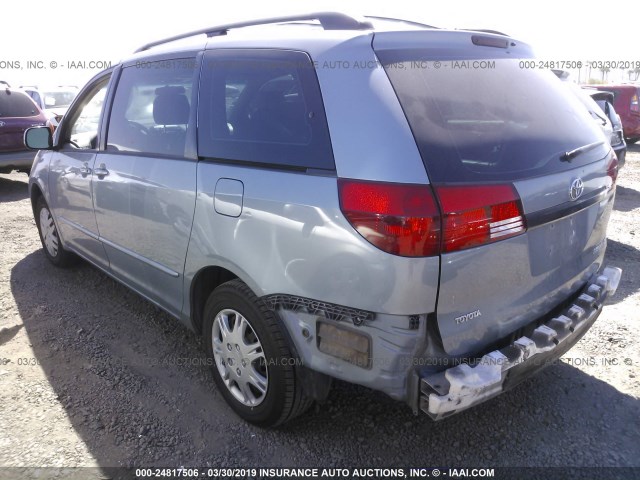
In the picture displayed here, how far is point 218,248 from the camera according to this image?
2.47 meters

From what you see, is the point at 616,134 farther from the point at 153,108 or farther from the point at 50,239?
the point at 50,239

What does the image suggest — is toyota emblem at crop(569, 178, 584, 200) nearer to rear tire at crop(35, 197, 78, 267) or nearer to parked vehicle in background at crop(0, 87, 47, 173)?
rear tire at crop(35, 197, 78, 267)

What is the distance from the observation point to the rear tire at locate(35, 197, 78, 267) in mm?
4645

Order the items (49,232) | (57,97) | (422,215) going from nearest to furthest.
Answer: (422,215) → (49,232) → (57,97)

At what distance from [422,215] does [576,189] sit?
3.01 ft

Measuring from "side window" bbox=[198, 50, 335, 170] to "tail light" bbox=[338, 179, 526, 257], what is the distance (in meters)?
0.25

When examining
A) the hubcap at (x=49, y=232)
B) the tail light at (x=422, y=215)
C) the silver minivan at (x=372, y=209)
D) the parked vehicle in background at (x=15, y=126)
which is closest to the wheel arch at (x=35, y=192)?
the hubcap at (x=49, y=232)

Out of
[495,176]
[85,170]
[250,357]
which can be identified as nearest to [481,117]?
[495,176]

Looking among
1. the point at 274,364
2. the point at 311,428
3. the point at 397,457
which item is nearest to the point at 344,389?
the point at 311,428

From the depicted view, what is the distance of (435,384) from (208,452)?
1208mm

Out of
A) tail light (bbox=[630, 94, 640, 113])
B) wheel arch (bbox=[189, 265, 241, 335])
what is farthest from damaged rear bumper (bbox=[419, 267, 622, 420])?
tail light (bbox=[630, 94, 640, 113])

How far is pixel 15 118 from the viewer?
8.34m

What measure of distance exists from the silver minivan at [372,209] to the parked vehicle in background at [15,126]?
21.3 ft

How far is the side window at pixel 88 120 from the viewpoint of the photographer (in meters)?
3.75
